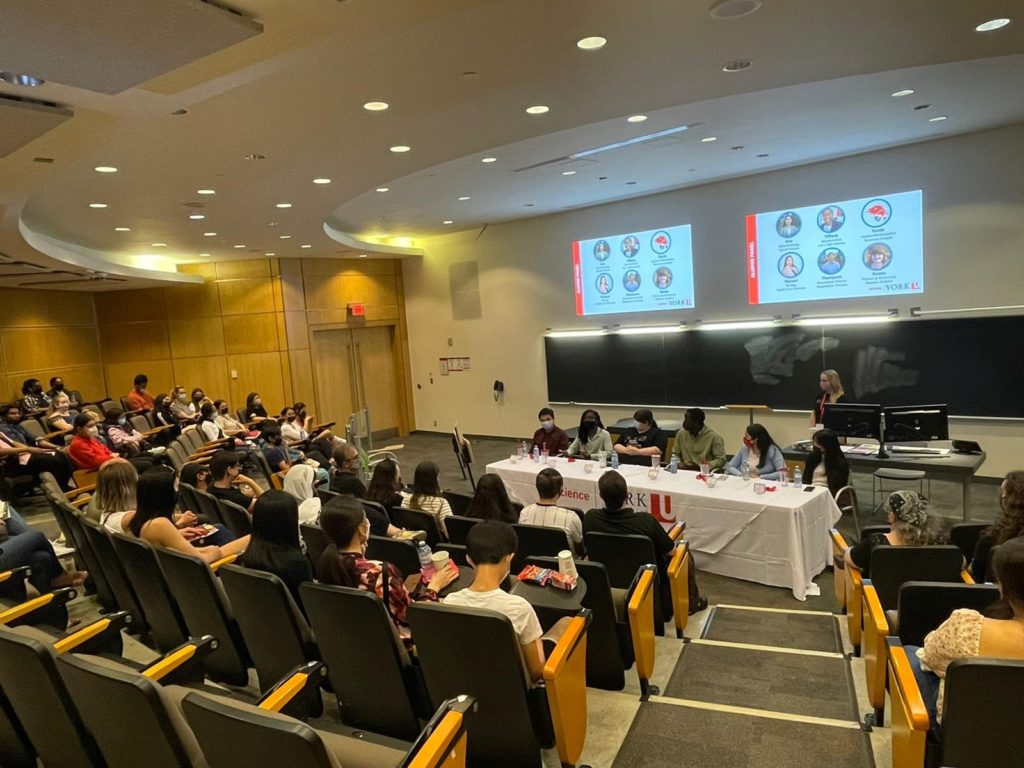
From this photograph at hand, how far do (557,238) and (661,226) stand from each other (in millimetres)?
1913

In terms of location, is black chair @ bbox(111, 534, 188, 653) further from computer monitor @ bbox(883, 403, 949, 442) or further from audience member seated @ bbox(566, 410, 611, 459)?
computer monitor @ bbox(883, 403, 949, 442)

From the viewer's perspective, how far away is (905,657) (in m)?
2.39

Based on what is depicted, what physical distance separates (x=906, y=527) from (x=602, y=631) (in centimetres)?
164

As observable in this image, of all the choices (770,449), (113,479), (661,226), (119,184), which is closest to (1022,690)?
(770,449)

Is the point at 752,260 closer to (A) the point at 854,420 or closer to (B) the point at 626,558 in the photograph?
(A) the point at 854,420

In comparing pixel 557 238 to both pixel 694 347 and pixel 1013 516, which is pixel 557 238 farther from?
pixel 1013 516

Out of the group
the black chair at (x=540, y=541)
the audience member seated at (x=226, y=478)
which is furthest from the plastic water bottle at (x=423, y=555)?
the audience member seated at (x=226, y=478)

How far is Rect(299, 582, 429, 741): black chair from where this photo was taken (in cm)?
245

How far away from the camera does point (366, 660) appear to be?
254 centimetres

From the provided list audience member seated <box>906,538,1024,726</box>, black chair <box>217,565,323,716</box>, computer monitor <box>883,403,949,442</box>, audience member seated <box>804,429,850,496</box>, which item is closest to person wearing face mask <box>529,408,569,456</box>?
audience member seated <box>804,429,850,496</box>

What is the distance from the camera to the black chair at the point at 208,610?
117 inches

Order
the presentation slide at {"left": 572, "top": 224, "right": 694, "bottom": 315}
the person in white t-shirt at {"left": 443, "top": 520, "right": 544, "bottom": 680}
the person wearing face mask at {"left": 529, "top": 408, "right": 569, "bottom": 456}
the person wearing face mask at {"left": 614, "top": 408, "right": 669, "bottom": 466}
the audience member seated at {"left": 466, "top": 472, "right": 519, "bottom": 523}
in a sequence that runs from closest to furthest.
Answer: the person in white t-shirt at {"left": 443, "top": 520, "right": 544, "bottom": 680}, the audience member seated at {"left": 466, "top": 472, "right": 519, "bottom": 523}, the person wearing face mask at {"left": 614, "top": 408, "right": 669, "bottom": 466}, the person wearing face mask at {"left": 529, "top": 408, "right": 569, "bottom": 456}, the presentation slide at {"left": 572, "top": 224, "right": 694, "bottom": 315}

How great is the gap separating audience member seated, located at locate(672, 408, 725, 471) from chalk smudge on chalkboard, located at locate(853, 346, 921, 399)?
2.70 meters

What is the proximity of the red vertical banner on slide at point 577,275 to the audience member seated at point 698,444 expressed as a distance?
4374 mm
